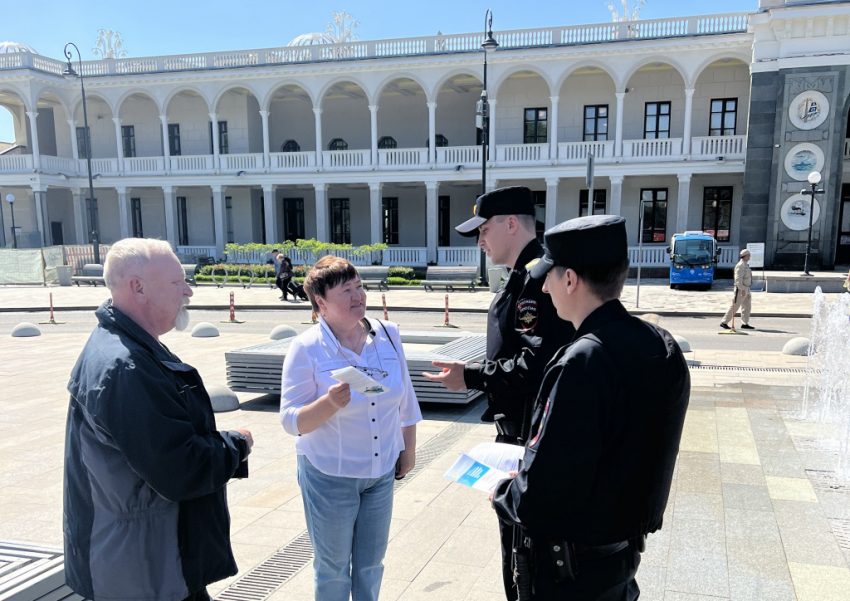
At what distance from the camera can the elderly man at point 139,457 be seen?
2070 millimetres

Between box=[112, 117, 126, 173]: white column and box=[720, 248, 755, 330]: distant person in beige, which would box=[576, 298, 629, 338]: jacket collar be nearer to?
box=[720, 248, 755, 330]: distant person in beige

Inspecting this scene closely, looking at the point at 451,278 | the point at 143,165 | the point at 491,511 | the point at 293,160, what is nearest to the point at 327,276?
the point at 491,511

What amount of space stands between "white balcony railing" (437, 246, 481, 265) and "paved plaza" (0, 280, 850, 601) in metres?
21.0

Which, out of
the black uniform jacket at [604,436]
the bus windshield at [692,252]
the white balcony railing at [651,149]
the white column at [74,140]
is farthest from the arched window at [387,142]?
the black uniform jacket at [604,436]

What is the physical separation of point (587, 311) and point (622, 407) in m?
0.37

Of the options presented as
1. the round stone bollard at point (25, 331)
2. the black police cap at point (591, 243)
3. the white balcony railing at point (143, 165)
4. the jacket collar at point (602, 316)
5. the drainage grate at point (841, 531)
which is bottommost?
the round stone bollard at point (25, 331)

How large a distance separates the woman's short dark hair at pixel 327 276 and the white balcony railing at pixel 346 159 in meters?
29.0

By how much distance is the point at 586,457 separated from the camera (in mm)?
1874

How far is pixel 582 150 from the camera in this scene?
2884 centimetres

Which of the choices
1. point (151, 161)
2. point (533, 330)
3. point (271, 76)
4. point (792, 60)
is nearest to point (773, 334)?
point (533, 330)

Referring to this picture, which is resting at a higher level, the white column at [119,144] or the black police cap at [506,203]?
the white column at [119,144]

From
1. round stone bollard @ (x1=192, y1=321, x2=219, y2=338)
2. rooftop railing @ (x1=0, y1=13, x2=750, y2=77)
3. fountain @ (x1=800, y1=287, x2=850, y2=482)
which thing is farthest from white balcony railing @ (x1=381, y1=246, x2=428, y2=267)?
fountain @ (x1=800, y1=287, x2=850, y2=482)

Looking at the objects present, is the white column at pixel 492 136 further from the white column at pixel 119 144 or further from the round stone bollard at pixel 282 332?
the white column at pixel 119 144

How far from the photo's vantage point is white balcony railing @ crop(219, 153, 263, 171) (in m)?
32.7
